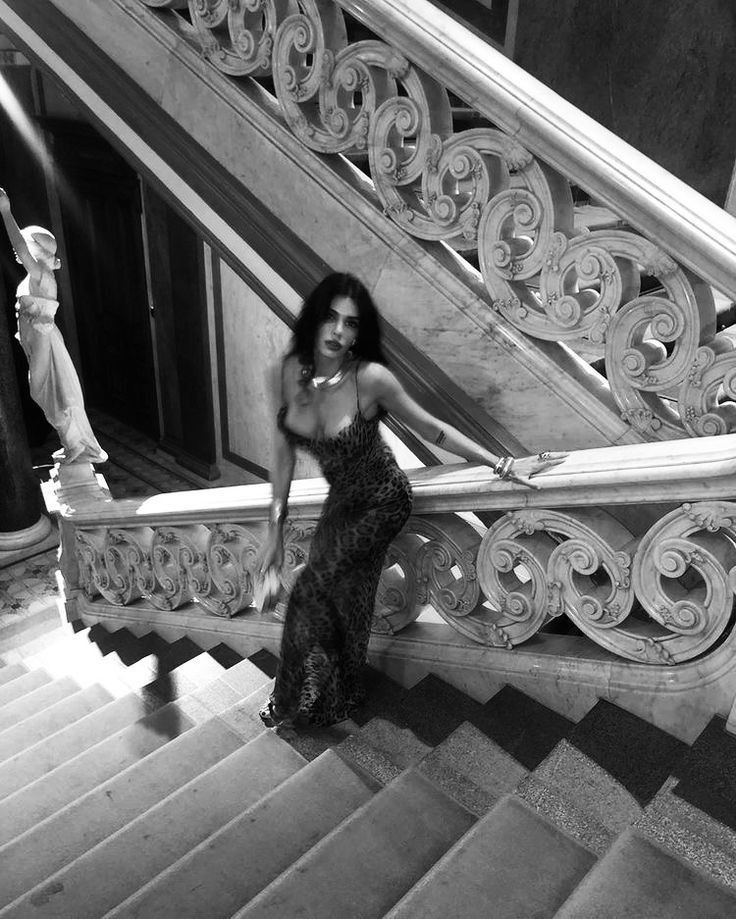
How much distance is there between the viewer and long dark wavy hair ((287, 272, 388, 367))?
7.03 feet

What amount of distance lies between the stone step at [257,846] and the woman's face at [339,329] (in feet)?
3.47

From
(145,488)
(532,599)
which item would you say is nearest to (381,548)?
(532,599)

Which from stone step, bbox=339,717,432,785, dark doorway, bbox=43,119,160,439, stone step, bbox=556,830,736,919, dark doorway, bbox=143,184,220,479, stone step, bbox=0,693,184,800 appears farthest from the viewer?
dark doorway, bbox=43,119,160,439

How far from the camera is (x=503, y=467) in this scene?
77.5 inches

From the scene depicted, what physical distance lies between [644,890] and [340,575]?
3.86ft

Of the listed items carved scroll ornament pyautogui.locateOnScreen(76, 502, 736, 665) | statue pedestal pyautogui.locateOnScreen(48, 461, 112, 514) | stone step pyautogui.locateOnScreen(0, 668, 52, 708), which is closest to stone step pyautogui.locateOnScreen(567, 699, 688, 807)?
carved scroll ornament pyautogui.locateOnScreen(76, 502, 736, 665)

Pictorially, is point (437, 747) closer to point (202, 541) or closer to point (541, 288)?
point (541, 288)

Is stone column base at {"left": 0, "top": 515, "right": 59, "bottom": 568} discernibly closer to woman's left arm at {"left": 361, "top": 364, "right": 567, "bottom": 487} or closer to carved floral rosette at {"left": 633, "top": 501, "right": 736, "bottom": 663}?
woman's left arm at {"left": 361, "top": 364, "right": 567, "bottom": 487}

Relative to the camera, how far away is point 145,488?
8594 millimetres

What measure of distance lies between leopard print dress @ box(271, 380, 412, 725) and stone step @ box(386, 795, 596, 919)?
0.80m

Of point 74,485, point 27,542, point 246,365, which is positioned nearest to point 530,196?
point 74,485

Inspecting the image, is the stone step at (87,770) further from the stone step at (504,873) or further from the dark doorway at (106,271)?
the dark doorway at (106,271)

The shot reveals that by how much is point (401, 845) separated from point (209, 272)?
6.58m

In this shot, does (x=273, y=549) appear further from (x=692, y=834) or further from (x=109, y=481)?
(x=109, y=481)
